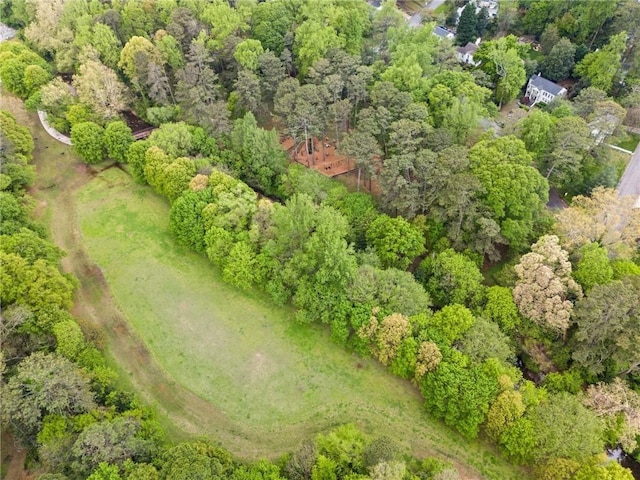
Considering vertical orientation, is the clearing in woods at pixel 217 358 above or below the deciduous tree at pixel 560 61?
below

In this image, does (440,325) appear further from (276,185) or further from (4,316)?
(4,316)

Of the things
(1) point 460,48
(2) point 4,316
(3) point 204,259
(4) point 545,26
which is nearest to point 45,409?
(2) point 4,316

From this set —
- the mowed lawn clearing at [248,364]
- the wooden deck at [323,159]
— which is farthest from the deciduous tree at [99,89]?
the wooden deck at [323,159]

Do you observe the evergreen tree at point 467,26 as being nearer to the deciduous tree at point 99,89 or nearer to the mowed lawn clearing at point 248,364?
the deciduous tree at point 99,89

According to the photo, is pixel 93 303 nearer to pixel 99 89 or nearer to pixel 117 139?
pixel 117 139

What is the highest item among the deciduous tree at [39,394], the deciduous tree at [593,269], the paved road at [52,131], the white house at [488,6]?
the white house at [488,6]
